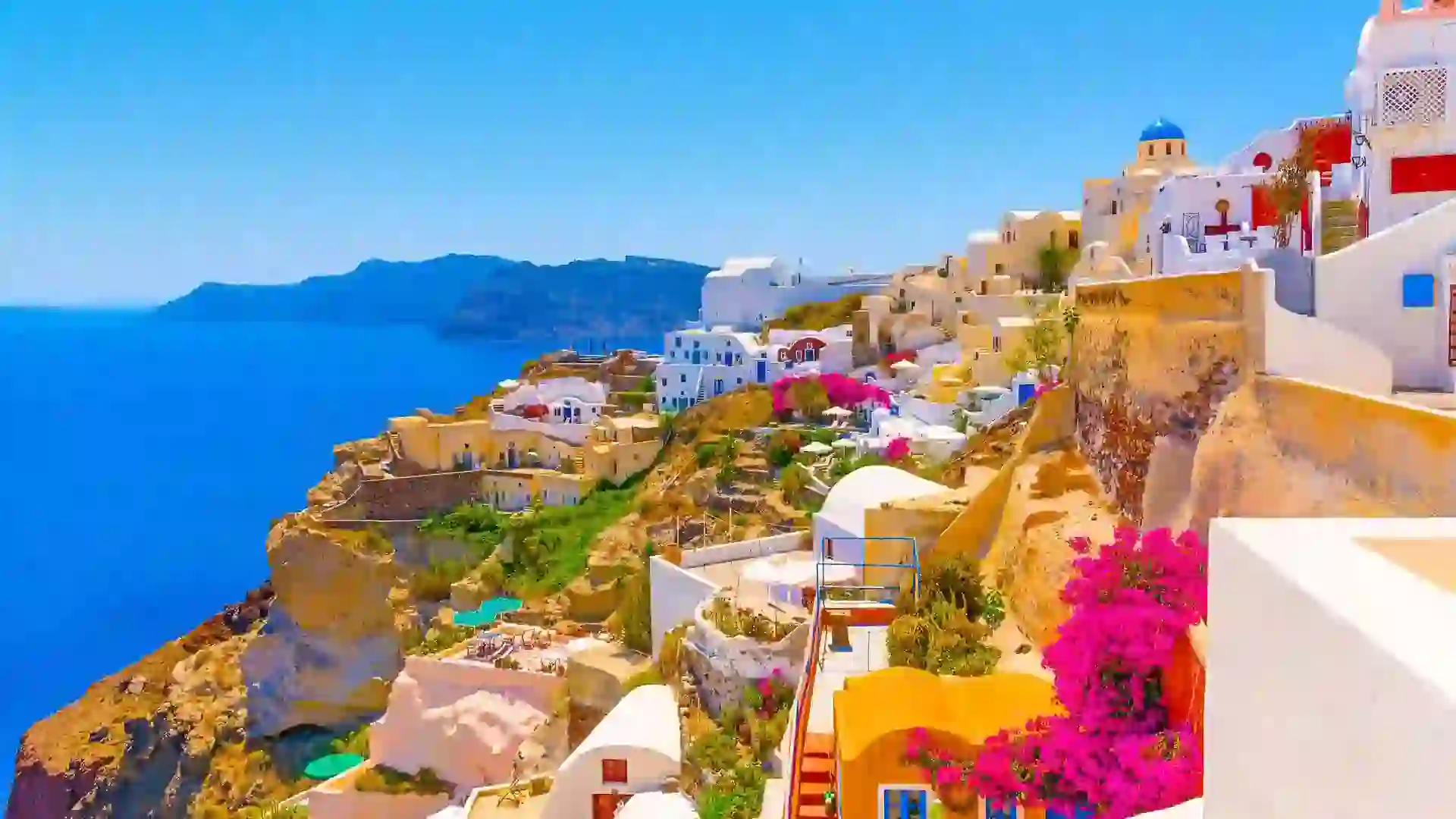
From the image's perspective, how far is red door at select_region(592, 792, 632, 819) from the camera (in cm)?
1337

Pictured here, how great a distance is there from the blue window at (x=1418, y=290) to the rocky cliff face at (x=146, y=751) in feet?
82.5

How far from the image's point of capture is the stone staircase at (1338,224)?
14.1 m

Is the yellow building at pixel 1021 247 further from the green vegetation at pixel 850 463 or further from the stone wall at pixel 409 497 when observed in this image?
the stone wall at pixel 409 497

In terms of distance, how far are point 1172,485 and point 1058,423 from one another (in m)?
3.47

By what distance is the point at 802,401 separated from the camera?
32.1 m

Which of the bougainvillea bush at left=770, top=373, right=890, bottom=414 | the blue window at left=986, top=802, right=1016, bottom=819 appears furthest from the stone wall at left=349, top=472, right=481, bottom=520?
the blue window at left=986, top=802, right=1016, bottom=819

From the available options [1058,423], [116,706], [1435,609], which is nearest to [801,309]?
[116,706]

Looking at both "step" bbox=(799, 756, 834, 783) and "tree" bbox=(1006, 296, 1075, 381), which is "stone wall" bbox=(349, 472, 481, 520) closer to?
"tree" bbox=(1006, 296, 1075, 381)

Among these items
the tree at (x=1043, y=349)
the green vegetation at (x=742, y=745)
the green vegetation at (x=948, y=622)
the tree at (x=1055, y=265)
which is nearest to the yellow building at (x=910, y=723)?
the green vegetation at (x=948, y=622)

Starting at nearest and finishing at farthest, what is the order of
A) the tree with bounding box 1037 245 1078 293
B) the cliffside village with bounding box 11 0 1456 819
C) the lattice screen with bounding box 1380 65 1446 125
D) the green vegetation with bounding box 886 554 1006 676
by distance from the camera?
the cliffside village with bounding box 11 0 1456 819 < the green vegetation with bounding box 886 554 1006 676 < the lattice screen with bounding box 1380 65 1446 125 < the tree with bounding box 1037 245 1078 293

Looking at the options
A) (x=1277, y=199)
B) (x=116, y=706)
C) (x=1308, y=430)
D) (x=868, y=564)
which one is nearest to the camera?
(x=1308, y=430)

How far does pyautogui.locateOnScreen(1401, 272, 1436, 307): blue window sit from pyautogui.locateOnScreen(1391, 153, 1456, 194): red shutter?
393 centimetres

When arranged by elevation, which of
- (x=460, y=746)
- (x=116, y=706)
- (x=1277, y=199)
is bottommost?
(x=116, y=706)

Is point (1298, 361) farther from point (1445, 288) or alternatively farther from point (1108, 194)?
point (1108, 194)
